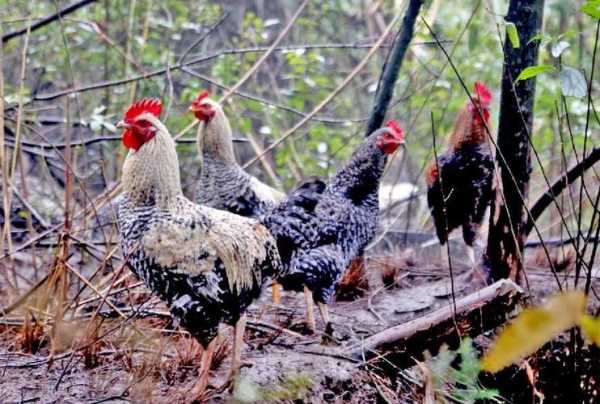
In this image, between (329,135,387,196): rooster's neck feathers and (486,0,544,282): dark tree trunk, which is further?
(329,135,387,196): rooster's neck feathers

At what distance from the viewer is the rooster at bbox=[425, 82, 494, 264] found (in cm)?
495

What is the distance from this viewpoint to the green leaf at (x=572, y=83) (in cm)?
236

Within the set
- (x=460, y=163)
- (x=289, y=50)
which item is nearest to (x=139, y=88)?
(x=289, y=50)

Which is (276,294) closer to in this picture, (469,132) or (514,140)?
(469,132)

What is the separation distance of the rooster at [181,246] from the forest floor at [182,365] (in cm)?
23

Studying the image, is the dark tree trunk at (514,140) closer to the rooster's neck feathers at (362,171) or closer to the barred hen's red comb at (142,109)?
the rooster's neck feathers at (362,171)

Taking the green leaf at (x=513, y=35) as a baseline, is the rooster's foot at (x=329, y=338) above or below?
below

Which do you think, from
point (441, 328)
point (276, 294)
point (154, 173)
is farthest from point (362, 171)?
point (154, 173)

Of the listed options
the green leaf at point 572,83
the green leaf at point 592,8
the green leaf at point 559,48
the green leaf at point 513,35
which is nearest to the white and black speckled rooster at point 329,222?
the green leaf at point 513,35

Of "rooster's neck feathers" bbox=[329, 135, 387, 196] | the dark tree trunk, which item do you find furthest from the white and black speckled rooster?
the dark tree trunk

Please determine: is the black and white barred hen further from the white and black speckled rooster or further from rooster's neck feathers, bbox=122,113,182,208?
rooster's neck feathers, bbox=122,113,182,208

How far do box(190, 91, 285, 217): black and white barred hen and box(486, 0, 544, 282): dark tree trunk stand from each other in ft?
4.84

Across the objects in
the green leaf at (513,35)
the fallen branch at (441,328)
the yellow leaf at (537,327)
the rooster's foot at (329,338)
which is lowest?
the rooster's foot at (329,338)

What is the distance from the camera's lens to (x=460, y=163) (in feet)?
16.4
